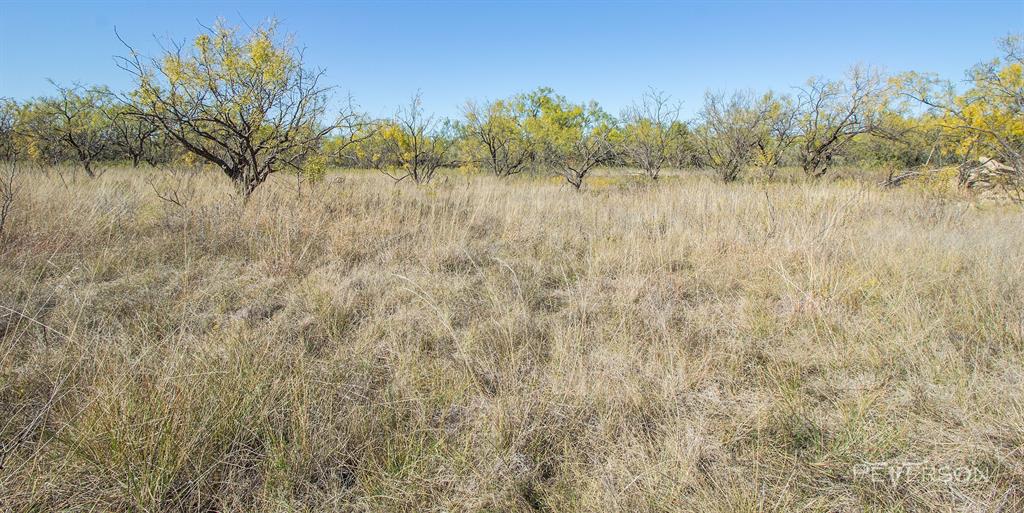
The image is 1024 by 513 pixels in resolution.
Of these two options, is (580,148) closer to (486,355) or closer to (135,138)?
(486,355)

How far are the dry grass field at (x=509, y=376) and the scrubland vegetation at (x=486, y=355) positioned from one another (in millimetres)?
14

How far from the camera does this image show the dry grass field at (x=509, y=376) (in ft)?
4.21

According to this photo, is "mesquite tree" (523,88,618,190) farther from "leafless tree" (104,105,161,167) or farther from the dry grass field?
"leafless tree" (104,105,161,167)

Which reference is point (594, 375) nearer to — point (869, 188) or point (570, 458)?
point (570, 458)

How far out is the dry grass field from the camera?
1.28 m

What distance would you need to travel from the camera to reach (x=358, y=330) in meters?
2.39

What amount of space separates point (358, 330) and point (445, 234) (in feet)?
7.27

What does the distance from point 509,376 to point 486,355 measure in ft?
0.80

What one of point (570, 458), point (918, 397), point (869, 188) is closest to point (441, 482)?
point (570, 458)

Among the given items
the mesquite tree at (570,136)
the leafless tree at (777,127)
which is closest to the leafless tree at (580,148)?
the mesquite tree at (570,136)

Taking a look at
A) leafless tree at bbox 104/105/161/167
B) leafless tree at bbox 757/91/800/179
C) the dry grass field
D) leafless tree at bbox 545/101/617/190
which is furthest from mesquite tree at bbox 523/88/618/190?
leafless tree at bbox 104/105/161/167

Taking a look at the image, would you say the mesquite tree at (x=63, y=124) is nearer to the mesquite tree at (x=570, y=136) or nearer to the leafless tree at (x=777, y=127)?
the mesquite tree at (x=570, y=136)

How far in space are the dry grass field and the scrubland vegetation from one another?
0.01 meters

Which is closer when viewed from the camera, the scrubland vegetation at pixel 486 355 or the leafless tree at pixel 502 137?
the scrubland vegetation at pixel 486 355
